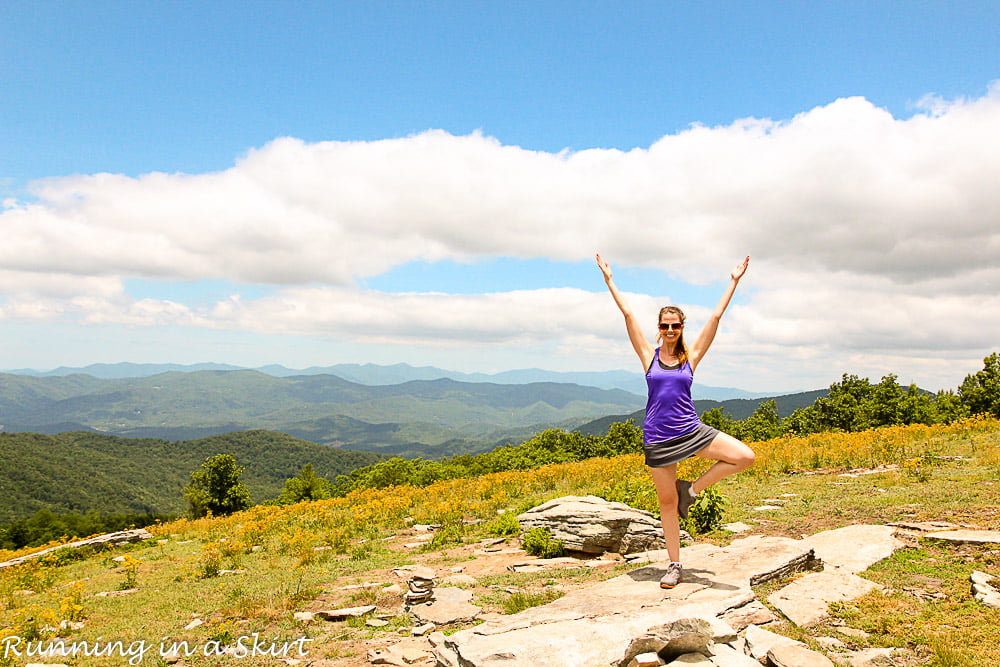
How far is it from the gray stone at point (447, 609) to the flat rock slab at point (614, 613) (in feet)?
4.15

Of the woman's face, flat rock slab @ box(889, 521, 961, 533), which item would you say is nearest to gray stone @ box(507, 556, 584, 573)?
the woman's face

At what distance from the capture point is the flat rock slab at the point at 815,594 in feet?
19.4

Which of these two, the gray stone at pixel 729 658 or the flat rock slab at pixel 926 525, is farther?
the flat rock slab at pixel 926 525

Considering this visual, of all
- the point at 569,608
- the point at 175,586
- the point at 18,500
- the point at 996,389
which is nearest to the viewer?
the point at 569,608

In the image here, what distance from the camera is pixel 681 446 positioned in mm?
6211

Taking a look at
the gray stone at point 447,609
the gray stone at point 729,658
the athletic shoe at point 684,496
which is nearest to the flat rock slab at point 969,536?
the athletic shoe at point 684,496

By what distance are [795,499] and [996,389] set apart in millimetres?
34116

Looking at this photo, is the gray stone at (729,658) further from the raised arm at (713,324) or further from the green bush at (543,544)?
the green bush at (543,544)

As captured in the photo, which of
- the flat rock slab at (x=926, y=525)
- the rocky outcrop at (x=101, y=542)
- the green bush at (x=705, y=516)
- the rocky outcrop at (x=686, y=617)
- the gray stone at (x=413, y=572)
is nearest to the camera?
the rocky outcrop at (x=686, y=617)

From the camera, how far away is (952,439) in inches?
761

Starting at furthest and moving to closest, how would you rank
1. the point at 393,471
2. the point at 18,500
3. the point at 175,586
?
the point at 18,500 < the point at 393,471 < the point at 175,586

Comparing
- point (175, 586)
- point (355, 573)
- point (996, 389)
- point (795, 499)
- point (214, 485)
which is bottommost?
point (214, 485)

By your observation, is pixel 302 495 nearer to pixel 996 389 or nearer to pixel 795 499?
pixel 795 499

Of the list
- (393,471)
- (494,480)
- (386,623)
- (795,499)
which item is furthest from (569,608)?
(393,471)
